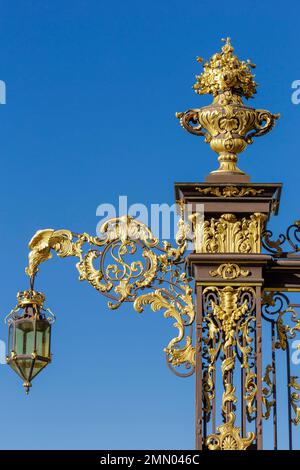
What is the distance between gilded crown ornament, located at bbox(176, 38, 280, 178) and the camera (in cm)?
1387

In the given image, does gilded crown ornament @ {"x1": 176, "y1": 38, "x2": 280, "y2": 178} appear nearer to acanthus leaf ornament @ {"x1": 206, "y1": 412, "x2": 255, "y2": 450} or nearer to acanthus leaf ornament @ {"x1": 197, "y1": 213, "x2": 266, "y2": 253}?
acanthus leaf ornament @ {"x1": 197, "y1": 213, "x2": 266, "y2": 253}

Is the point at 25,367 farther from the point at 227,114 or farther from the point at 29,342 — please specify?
the point at 227,114

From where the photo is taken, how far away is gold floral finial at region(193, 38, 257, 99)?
45.7ft

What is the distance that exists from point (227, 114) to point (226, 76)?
1.00 ft

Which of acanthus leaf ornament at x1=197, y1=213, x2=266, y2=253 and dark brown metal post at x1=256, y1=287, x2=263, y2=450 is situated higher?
acanthus leaf ornament at x1=197, y1=213, x2=266, y2=253

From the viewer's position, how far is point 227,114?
45.4ft

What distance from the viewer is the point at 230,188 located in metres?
13.7

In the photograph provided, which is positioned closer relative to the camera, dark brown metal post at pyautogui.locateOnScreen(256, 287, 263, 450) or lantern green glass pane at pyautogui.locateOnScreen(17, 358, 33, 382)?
dark brown metal post at pyautogui.locateOnScreen(256, 287, 263, 450)

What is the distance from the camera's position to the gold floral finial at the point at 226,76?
13.9 m

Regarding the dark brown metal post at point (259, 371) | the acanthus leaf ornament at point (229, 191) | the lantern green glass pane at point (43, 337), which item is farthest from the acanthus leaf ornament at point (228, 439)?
the acanthus leaf ornament at point (229, 191)

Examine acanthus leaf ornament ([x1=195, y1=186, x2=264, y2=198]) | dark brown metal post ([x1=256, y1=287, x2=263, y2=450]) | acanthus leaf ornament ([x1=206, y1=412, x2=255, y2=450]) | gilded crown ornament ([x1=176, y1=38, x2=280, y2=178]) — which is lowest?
acanthus leaf ornament ([x1=206, y1=412, x2=255, y2=450])

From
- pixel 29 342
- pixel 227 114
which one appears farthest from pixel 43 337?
pixel 227 114

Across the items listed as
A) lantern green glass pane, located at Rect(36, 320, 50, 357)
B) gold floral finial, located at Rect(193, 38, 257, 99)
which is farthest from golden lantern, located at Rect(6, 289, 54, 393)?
gold floral finial, located at Rect(193, 38, 257, 99)
